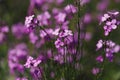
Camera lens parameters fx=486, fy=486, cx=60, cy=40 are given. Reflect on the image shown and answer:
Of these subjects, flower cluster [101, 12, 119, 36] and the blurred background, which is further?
the blurred background

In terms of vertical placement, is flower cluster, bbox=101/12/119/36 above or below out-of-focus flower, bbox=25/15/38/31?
below

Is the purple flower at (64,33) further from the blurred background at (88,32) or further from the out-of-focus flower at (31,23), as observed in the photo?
the blurred background at (88,32)

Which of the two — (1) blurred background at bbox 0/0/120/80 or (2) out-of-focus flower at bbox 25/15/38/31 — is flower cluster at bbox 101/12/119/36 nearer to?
(2) out-of-focus flower at bbox 25/15/38/31

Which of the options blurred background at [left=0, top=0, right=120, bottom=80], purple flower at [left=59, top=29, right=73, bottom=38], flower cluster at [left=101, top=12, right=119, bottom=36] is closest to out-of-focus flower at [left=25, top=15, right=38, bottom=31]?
purple flower at [left=59, top=29, right=73, bottom=38]

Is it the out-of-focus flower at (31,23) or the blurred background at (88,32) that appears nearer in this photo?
the out-of-focus flower at (31,23)

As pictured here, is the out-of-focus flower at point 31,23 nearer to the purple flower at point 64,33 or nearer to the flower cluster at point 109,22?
the purple flower at point 64,33

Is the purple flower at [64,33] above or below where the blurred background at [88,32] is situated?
below

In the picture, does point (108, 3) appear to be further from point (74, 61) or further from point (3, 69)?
point (74, 61)

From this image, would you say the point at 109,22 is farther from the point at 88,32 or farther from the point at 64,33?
the point at 88,32

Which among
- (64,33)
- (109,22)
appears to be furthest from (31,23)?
(109,22)

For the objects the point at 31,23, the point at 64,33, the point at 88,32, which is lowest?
the point at 64,33

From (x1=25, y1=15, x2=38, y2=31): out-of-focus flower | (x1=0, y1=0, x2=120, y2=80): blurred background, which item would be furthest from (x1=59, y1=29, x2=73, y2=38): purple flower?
(x1=0, y1=0, x2=120, y2=80): blurred background

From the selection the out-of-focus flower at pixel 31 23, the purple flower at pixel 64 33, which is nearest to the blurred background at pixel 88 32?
the out-of-focus flower at pixel 31 23
